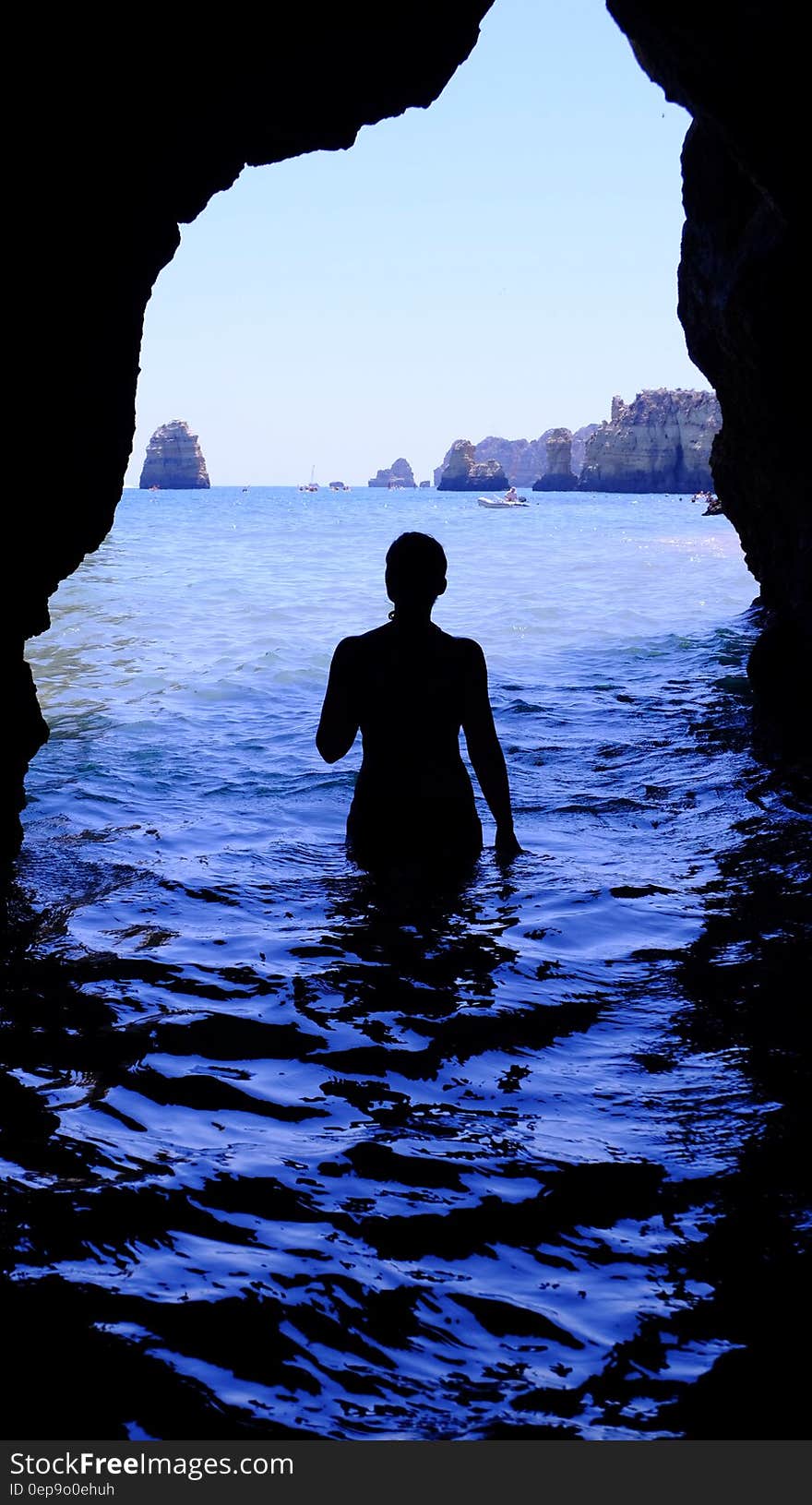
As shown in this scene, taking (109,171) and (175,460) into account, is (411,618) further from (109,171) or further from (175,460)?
(175,460)

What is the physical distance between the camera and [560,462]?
164500 mm

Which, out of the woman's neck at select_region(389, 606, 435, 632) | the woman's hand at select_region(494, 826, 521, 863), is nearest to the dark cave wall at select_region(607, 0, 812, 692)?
the woman's neck at select_region(389, 606, 435, 632)

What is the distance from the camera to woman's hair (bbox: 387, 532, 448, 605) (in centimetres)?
474

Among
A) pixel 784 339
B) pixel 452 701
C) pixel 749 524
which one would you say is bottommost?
pixel 452 701

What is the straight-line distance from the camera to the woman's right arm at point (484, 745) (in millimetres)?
4953

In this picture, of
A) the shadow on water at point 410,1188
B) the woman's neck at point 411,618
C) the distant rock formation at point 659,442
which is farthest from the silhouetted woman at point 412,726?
the distant rock formation at point 659,442

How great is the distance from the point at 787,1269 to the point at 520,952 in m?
2.06

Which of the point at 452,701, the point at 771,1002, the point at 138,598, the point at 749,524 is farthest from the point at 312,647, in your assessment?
the point at 771,1002

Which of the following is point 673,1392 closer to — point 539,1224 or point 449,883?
point 539,1224

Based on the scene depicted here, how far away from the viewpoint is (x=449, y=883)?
16.2 ft

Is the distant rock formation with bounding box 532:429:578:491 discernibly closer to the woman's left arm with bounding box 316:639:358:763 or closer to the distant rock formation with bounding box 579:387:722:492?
the distant rock formation with bounding box 579:387:722:492

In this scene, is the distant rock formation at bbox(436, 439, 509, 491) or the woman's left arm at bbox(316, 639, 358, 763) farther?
the distant rock formation at bbox(436, 439, 509, 491)

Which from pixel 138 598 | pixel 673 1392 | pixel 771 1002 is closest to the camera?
pixel 673 1392
